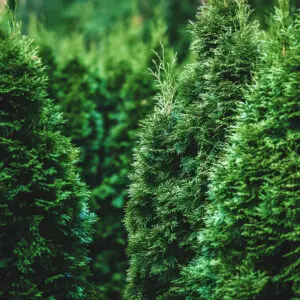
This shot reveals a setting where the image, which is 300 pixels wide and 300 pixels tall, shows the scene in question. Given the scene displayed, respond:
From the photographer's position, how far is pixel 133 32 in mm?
14164

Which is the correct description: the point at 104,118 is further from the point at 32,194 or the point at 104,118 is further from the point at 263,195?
the point at 263,195

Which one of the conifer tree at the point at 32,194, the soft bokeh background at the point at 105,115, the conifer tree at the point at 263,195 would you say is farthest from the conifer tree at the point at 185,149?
the soft bokeh background at the point at 105,115

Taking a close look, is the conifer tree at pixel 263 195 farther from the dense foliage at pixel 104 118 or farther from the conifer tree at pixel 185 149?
the dense foliage at pixel 104 118

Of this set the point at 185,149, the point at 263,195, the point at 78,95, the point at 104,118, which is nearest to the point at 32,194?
the point at 185,149

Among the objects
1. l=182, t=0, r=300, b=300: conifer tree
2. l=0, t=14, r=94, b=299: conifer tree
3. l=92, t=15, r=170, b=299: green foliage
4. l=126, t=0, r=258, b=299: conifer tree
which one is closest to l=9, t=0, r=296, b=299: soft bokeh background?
l=92, t=15, r=170, b=299: green foliage

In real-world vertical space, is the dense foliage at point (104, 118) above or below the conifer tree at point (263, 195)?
above

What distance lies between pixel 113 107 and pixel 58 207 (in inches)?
259

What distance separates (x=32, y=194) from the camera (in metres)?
3.96

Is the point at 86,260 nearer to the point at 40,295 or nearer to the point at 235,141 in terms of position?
the point at 40,295

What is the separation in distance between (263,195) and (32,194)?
1915 mm

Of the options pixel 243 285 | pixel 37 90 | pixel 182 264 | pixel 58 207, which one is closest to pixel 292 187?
pixel 243 285

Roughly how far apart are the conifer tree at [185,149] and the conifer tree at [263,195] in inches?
16.2

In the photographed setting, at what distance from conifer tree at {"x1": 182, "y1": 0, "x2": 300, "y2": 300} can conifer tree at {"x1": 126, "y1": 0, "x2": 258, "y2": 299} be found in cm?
41

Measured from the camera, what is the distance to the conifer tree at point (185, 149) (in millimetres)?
4223
